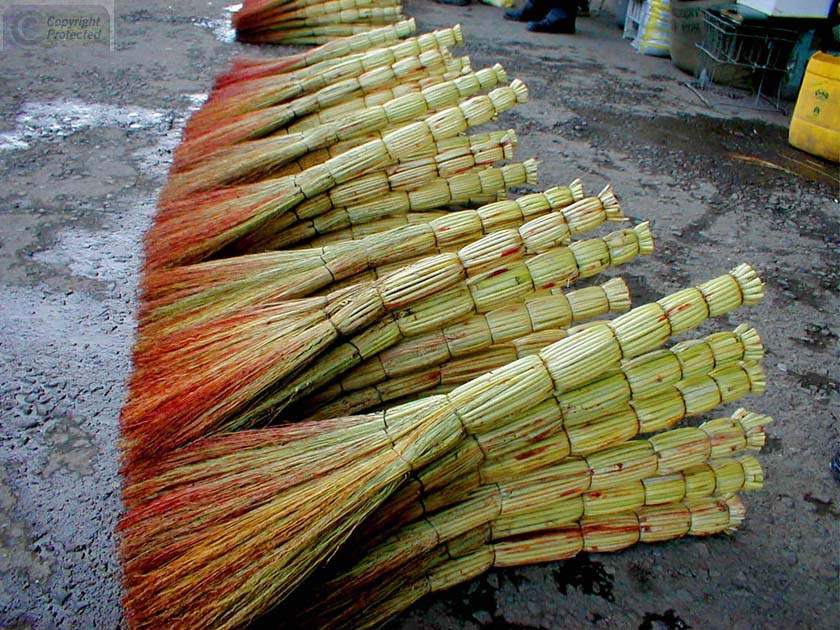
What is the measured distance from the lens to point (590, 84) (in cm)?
612

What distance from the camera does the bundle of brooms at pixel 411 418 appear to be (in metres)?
1.65

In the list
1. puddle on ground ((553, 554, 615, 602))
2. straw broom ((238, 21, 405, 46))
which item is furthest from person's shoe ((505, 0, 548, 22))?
puddle on ground ((553, 554, 615, 602))

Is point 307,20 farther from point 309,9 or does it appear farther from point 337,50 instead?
point 337,50

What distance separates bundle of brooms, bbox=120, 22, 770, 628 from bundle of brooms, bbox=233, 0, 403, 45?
14.1 ft

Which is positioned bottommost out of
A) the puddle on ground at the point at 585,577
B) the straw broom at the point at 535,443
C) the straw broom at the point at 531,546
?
the puddle on ground at the point at 585,577

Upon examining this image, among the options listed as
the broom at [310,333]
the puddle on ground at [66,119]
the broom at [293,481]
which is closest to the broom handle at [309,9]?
the puddle on ground at [66,119]

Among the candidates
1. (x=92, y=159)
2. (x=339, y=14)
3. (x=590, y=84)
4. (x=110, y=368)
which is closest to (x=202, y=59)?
(x=339, y=14)

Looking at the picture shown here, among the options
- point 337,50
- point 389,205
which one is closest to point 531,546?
point 389,205

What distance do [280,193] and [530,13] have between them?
625 centimetres

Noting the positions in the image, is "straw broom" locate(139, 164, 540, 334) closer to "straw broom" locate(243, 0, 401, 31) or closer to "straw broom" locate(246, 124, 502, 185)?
"straw broom" locate(246, 124, 502, 185)

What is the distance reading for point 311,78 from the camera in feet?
13.3

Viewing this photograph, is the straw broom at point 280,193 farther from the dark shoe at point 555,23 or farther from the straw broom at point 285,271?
the dark shoe at point 555,23

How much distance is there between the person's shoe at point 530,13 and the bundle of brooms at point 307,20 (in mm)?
2184

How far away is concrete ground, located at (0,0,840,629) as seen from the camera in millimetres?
1907
